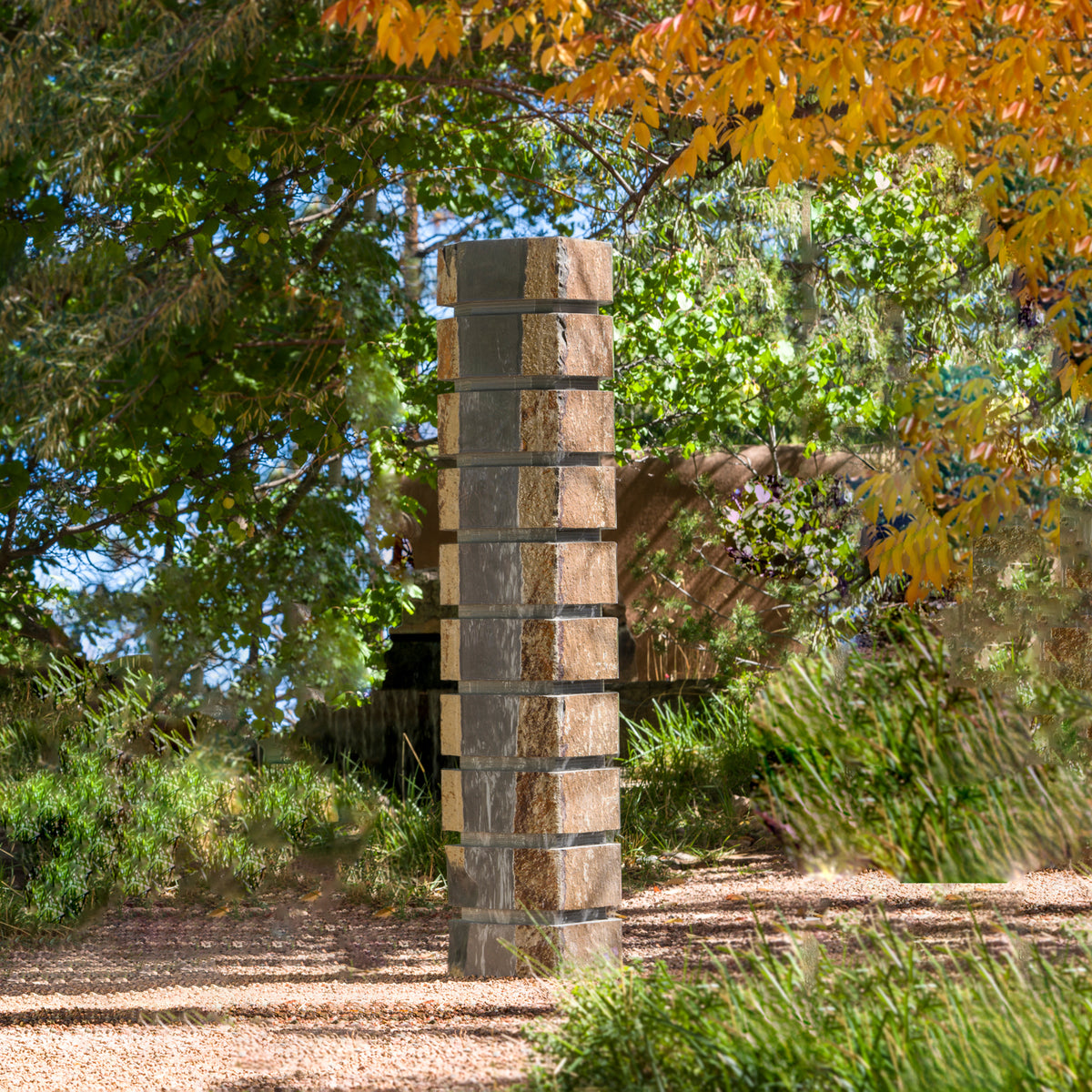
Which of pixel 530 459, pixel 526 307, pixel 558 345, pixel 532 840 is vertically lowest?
pixel 532 840

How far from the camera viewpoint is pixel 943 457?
4.74 metres

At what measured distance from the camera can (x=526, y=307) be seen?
13.3 feet

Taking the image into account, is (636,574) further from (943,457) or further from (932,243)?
(943,457)

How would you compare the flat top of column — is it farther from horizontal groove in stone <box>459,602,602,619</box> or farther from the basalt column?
horizontal groove in stone <box>459,602,602,619</box>

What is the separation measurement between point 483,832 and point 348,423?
270 centimetres

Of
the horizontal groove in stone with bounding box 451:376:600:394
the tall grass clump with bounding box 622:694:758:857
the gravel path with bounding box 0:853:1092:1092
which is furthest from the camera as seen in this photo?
the tall grass clump with bounding box 622:694:758:857

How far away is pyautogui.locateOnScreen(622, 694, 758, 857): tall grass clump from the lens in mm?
6434

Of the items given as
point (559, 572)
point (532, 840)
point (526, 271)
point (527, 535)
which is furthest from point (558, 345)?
point (532, 840)

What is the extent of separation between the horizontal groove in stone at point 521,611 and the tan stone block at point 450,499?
26cm

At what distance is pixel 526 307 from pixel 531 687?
1175 mm

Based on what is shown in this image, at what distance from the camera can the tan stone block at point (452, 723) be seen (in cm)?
404

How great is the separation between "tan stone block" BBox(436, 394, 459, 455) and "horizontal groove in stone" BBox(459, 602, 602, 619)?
1.62 ft

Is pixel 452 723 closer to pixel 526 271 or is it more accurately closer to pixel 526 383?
pixel 526 383

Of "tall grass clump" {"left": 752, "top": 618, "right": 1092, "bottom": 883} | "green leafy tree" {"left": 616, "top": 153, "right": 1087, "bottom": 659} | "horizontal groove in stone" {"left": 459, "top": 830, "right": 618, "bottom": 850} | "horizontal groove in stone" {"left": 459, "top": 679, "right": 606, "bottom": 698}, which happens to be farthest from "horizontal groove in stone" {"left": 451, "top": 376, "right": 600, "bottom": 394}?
"green leafy tree" {"left": 616, "top": 153, "right": 1087, "bottom": 659}
